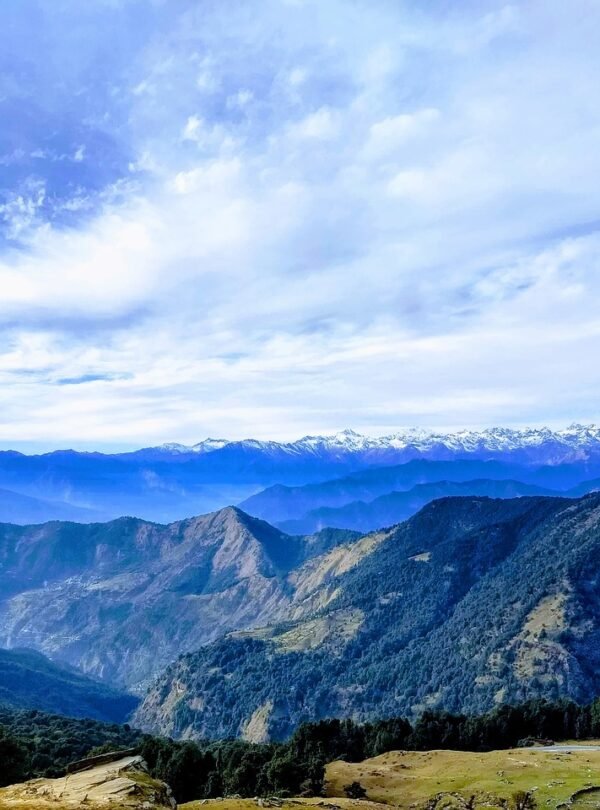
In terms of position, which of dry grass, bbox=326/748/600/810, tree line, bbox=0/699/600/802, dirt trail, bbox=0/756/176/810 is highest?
dirt trail, bbox=0/756/176/810

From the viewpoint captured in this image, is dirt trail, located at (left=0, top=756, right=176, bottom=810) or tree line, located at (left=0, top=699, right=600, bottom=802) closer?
dirt trail, located at (left=0, top=756, right=176, bottom=810)

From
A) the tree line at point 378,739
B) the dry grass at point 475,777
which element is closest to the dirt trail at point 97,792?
the dry grass at point 475,777

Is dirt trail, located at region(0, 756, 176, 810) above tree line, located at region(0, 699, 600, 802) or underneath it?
above

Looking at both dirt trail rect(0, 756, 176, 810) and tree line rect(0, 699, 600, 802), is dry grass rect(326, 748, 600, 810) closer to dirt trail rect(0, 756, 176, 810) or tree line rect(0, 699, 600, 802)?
tree line rect(0, 699, 600, 802)

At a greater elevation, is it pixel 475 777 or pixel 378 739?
pixel 475 777

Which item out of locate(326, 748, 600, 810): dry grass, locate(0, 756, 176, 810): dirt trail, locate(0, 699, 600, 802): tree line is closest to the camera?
locate(0, 756, 176, 810): dirt trail

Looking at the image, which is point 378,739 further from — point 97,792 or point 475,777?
point 97,792

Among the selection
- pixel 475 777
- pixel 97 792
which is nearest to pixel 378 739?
pixel 475 777

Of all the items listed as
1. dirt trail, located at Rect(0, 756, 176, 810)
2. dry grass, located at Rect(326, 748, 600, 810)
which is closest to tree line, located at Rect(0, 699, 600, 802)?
dry grass, located at Rect(326, 748, 600, 810)

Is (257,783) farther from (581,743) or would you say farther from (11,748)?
(581,743)

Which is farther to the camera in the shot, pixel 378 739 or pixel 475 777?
pixel 378 739

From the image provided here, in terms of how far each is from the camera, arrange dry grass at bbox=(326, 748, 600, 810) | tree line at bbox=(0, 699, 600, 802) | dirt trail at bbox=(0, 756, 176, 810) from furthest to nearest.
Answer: tree line at bbox=(0, 699, 600, 802), dry grass at bbox=(326, 748, 600, 810), dirt trail at bbox=(0, 756, 176, 810)

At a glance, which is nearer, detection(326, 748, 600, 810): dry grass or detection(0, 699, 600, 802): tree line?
detection(326, 748, 600, 810): dry grass


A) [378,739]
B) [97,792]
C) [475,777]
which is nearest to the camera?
[97,792]
